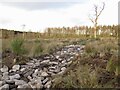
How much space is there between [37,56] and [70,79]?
12.4 ft

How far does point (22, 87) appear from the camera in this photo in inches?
222

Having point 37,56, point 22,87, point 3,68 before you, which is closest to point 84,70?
point 22,87

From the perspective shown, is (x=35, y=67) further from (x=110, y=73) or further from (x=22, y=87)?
(x=110, y=73)

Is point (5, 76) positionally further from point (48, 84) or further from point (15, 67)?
point (48, 84)

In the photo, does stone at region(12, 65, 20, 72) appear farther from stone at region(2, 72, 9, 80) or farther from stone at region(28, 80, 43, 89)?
stone at region(28, 80, 43, 89)

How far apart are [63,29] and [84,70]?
95.1ft

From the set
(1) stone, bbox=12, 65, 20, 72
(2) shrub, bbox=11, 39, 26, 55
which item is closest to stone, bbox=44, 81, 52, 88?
(1) stone, bbox=12, 65, 20, 72

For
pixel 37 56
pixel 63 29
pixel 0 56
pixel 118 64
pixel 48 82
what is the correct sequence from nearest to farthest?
pixel 118 64, pixel 48 82, pixel 0 56, pixel 37 56, pixel 63 29

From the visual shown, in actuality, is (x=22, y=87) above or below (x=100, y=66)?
below

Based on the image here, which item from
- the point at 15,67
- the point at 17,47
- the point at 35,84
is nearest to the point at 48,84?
the point at 35,84

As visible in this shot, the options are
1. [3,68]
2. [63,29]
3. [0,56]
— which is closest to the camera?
[3,68]

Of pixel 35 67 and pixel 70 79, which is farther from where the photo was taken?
pixel 35 67

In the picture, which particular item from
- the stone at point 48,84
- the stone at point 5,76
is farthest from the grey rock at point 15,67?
the stone at point 48,84

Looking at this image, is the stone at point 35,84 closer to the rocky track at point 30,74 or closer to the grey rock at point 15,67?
the rocky track at point 30,74
